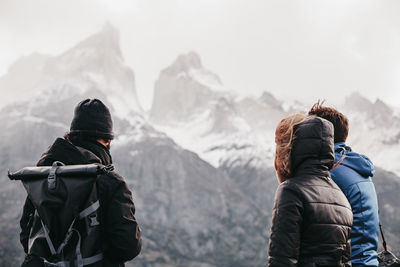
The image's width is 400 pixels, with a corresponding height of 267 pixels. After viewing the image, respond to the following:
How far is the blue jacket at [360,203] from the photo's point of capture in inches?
182

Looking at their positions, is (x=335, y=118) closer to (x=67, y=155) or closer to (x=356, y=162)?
(x=356, y=162)

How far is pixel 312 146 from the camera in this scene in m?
4.14

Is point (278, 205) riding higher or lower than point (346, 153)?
lower

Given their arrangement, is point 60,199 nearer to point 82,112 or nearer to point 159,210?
point 82,112

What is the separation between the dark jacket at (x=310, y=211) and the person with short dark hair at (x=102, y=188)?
5.90 feet

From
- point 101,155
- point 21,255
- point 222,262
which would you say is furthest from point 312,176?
point 222,262

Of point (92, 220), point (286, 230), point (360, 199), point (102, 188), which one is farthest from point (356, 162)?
point (92, 220)

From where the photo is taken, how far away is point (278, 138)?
4449 millimetres

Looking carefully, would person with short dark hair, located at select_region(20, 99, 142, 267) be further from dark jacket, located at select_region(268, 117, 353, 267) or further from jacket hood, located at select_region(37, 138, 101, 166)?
dark jacket, located at select_region(268, 117, 353, 267)

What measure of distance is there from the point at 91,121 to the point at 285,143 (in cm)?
271

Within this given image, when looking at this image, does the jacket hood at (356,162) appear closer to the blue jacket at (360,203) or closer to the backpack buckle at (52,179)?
the blue jacket at (360,203)

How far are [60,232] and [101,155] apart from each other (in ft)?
3.83

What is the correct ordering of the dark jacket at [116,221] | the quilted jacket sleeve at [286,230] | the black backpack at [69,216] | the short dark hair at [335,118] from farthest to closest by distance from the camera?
the short dark hair at [335,118]
the dark jacket at [116,221]
the black backpack at [69,216]
the quilted jacket sleeve at [286,230]

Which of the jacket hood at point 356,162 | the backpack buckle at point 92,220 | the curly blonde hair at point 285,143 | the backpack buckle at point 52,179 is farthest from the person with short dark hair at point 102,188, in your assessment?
the jacket hood at point 356,162
